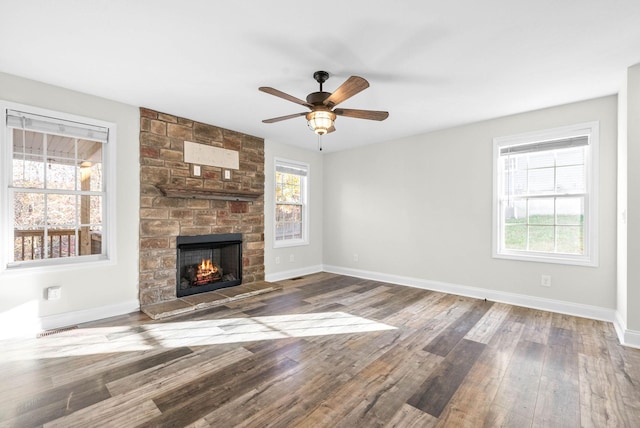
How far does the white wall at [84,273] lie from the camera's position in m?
2.98

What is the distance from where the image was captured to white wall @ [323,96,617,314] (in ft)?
11.5

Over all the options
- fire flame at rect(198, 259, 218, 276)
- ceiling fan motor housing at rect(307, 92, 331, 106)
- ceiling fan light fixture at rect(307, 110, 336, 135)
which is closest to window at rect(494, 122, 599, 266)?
ceiling fan light fixture at rect(307, 110, 336, 135)

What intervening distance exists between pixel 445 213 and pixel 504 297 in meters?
1.41

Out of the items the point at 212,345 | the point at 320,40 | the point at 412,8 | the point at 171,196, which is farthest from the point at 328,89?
the point at 212,345

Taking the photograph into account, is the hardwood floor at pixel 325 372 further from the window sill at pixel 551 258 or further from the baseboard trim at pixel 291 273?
the baseboard trim at pixel 291 273

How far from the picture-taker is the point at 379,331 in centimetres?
312

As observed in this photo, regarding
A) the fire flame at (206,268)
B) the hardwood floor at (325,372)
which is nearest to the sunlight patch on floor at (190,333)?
the hardwood floor at (325,372)

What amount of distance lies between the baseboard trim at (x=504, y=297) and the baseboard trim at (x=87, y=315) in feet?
12.2

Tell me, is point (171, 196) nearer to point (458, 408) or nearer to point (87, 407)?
point (87, 407)

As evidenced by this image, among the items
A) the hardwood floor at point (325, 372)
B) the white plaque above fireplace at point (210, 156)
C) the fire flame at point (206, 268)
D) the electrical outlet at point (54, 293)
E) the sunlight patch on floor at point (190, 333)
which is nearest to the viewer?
the hardwood floor at point (325, 372)

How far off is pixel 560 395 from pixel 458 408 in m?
0.77

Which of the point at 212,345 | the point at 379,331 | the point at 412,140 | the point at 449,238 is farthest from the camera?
the point at 412,140

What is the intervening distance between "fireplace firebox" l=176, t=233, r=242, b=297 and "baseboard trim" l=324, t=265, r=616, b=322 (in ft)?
7.65

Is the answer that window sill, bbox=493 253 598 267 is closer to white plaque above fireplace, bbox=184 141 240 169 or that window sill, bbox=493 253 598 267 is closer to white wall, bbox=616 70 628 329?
white wall, bbox=616 70 628 329
